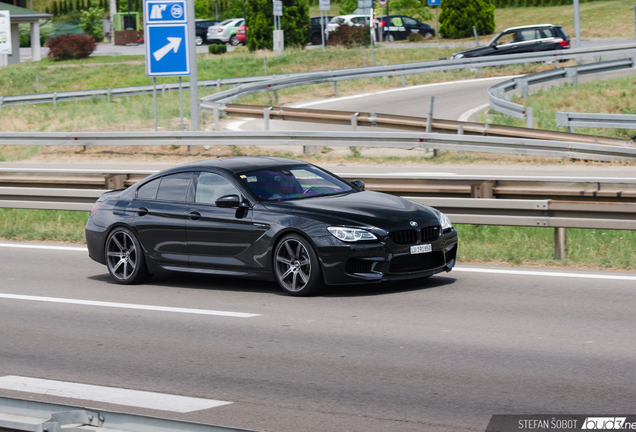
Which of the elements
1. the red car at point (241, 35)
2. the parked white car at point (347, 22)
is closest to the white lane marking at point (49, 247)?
the parked white car at point (347, 22)

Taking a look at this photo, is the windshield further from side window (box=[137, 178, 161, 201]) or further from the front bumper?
side window (box=[137, 178, 161, 201])

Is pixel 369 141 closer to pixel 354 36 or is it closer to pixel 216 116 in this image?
pixel 216 116

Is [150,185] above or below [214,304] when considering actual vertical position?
above

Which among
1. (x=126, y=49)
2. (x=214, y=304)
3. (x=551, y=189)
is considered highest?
(x=126, y=49)

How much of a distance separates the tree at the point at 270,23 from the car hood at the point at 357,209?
146ft

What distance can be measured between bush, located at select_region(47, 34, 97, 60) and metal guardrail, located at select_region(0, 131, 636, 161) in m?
39.7

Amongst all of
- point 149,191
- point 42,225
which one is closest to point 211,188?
point 149,191

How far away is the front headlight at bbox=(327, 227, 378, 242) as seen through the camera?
871 cm

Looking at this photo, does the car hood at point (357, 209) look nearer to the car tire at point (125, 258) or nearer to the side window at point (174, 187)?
the side window at point (174, 187)

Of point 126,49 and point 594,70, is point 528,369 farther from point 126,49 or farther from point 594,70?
point 126,49

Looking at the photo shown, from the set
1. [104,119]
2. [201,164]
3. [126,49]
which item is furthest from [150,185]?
[126,49]

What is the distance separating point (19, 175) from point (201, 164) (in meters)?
7.00

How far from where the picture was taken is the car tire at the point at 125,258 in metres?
10.3

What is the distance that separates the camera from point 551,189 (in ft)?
37.2
